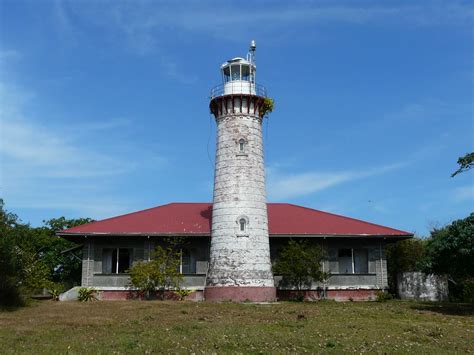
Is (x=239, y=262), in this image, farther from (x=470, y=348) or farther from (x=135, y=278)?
(x=470, y=348)

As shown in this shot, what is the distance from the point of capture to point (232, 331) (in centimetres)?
1426

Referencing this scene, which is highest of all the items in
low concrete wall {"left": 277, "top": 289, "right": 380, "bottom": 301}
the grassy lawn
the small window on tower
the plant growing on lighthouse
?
the plant growing on lighthouse

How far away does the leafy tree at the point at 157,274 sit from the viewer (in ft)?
95.1

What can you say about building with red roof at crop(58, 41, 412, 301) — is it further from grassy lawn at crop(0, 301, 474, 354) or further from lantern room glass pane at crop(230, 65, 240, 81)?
grassy lawn at crop(0, 301, 474, 354)

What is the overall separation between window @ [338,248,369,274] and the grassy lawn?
10.4 metres

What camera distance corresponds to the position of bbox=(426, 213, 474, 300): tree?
20.9 m

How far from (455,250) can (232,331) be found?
11078 millimetres

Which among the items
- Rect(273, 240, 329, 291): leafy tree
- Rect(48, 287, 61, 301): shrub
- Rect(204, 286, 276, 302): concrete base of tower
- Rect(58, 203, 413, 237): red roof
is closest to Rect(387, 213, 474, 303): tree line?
Rect(273, 240, 329, 291): leafy tree

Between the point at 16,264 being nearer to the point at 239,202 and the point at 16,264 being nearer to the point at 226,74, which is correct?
the point at 239,202

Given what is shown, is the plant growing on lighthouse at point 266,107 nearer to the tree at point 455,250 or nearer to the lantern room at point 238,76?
the lantern room at point 238,76

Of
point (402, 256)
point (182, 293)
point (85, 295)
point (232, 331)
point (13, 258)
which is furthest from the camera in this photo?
point (402, 256)

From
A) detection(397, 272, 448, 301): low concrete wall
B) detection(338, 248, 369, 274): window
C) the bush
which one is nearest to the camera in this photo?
the bush

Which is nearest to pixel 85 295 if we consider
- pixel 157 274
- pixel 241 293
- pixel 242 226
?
pixel 157 274

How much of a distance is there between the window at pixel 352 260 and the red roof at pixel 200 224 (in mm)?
1380
